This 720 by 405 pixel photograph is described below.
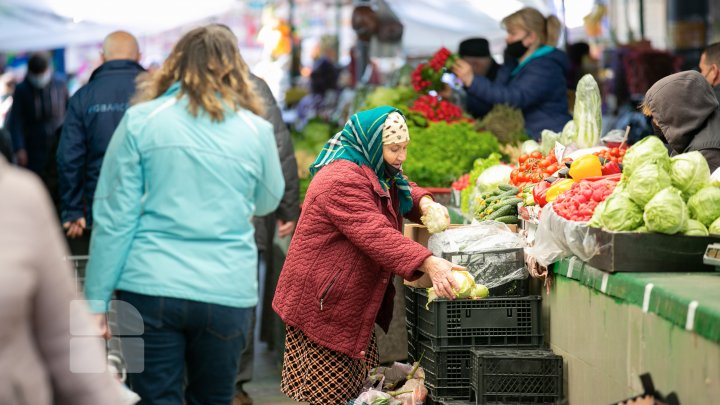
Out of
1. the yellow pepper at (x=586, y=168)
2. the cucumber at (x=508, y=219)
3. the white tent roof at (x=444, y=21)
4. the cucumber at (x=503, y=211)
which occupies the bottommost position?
the cucumber at (x=508, y=219)

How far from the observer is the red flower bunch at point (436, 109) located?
970cm

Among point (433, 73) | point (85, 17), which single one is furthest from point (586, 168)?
point (85, 17)

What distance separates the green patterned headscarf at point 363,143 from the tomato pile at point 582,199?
876mm

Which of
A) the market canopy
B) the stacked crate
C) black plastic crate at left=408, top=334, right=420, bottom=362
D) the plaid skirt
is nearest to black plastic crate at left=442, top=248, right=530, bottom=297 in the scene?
the stacked crate

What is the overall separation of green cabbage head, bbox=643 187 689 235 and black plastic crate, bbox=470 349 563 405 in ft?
3.40

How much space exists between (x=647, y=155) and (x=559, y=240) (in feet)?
2.25

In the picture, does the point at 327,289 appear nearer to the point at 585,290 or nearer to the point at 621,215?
the point at 585,290

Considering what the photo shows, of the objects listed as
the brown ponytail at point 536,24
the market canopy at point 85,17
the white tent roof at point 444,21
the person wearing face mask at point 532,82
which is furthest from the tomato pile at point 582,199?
the market canopy at point 85,17

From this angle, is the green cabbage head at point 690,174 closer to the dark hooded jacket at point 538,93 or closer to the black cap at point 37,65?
the dark hooded jacket at point 538,93

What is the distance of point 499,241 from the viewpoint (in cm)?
627

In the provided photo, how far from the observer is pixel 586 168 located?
6.49m

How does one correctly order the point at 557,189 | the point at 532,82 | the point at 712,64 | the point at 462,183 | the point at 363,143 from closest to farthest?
the point at 363,143, the point at 557,189, the point at 712,64, the point at 462,183, the point at 532,82

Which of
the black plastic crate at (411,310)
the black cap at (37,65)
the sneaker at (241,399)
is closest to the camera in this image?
the black plastic crate at (411,310)

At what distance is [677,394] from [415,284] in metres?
2.10
